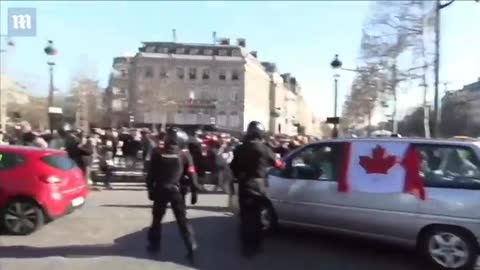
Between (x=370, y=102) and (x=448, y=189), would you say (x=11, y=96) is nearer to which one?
(x=370, y=102)

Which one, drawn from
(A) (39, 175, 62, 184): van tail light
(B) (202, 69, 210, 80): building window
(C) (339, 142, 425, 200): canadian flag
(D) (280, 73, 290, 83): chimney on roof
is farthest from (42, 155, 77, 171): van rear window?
(D) (280, 73, 290, 83): chimney on roof

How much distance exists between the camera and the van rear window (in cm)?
1087

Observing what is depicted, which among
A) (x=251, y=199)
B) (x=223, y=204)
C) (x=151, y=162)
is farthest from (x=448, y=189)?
(x=223, y=204)

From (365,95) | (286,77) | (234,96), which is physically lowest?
(365,95)

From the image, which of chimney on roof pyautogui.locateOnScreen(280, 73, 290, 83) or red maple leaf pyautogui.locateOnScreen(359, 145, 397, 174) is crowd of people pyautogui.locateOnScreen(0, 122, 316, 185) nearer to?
red maple leaf pyautogui.locateOnScreen(359, 145, 397, 174)

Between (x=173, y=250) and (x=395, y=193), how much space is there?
3062 mm

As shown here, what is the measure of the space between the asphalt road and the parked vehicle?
1.29 feet

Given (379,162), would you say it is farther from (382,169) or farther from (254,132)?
(254,132)

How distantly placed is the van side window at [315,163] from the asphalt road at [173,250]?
1.01 meters

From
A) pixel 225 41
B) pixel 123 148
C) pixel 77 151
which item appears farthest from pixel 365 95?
pixel 225 41

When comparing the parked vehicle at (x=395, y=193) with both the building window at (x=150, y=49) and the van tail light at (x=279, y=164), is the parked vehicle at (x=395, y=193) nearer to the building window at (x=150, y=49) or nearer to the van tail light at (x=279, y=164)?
the van tail light at (x=279, y=164)

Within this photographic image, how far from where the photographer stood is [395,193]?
9172 mm

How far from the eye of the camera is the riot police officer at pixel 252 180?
9273 mm

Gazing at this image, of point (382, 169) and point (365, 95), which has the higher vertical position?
point (365, 95)
